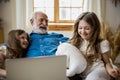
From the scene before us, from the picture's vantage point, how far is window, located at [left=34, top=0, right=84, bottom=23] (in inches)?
166

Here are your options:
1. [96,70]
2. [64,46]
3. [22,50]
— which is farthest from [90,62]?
[22,50]

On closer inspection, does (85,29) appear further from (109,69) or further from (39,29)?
(39,29)

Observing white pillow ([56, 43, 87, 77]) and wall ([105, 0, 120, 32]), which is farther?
wall ([105, 0, 120, 32])

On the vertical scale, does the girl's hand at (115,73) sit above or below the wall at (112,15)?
below

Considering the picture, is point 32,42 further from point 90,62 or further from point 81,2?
point 81,2

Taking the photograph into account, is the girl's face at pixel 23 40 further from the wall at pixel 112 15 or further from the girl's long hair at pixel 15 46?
the wall at pixel 112 15

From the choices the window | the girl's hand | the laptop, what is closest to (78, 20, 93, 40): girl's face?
the girl's hand

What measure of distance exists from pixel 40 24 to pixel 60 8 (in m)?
1.78

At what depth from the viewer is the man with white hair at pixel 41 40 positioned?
2.26 metres

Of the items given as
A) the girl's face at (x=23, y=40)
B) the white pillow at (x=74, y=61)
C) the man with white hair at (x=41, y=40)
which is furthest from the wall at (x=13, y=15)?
the white pillow at (x=74, y=61)

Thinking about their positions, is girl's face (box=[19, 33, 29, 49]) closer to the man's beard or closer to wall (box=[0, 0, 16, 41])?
the man's beard

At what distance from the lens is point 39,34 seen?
2.49 meters

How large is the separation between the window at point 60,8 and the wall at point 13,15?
1.24 ft

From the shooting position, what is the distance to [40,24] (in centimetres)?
253
